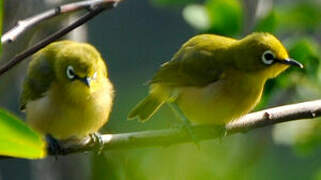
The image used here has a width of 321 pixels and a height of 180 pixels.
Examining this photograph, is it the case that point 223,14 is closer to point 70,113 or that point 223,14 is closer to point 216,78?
point 216,78

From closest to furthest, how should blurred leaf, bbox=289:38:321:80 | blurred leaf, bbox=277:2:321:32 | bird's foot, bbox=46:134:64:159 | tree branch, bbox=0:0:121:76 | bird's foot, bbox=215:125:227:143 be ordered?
1. tree branch, bbox=0:0:121:76
2. bird's foot, bbox=46:134:64:159
3. bird's foot, bbox=215:125:227:143
4. blurred leaf, bbox=289:38:321:80
5. blurred leaf, bbox=277:2:321:32

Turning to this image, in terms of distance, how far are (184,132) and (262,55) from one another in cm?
120

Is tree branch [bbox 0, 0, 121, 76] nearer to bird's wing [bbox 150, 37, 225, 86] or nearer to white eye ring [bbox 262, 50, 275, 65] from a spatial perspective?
bird's wing [bbox 150, 37, 225, 86]

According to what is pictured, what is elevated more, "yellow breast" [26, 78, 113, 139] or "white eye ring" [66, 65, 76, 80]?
"white eye ring" [66, 65, 76, 80]

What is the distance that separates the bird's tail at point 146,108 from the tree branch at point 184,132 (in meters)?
0.42

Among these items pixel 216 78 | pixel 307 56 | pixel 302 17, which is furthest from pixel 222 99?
pixel 302 17

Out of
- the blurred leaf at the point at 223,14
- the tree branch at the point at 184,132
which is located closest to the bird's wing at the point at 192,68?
the blurred leaf at the point at 223,14

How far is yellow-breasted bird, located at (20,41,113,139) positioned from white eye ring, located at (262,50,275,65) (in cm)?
79

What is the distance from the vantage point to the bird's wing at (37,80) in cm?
330

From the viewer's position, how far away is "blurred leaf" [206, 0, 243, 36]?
305 cm

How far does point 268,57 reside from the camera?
339 centimetres

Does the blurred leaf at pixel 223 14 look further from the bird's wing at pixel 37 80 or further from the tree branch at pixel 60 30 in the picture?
the tree branch at pixel 60 30

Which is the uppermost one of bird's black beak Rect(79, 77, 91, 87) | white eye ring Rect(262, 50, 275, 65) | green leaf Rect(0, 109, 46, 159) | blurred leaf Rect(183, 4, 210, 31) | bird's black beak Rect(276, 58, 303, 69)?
green leaf Rect(0, 109, 46, 159)

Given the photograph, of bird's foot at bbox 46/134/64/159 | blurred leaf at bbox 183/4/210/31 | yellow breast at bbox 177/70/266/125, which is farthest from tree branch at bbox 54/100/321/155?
blurred leaf at bbox 183/4/210/31
